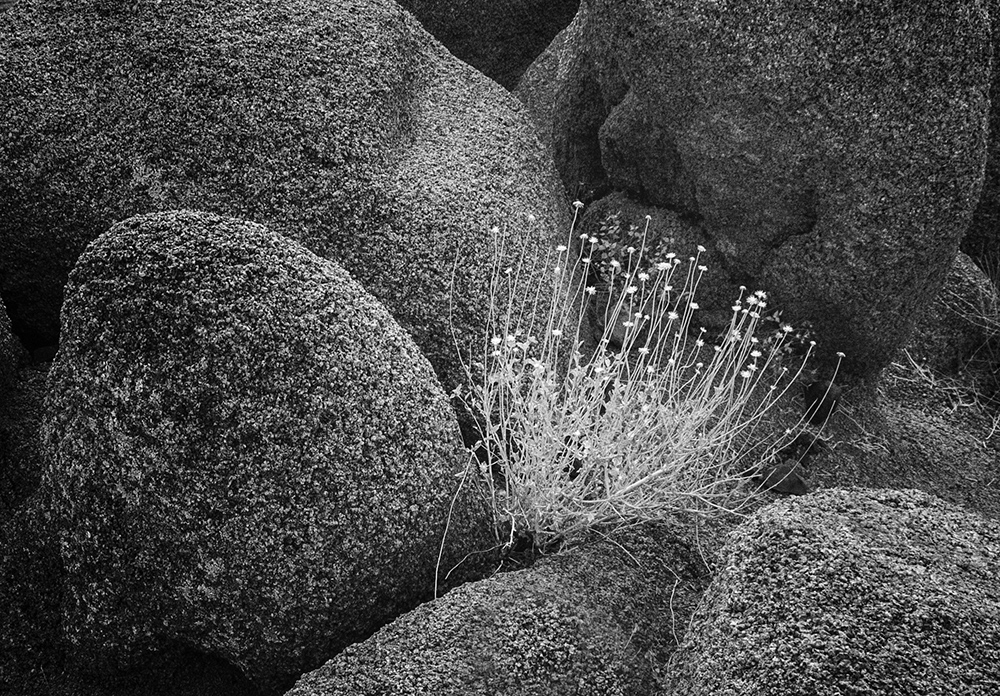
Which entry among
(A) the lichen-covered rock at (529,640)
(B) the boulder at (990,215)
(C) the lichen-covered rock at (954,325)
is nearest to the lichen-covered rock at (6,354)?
(A) the lichen-covered rock at (529,640)

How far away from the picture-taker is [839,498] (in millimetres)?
3002

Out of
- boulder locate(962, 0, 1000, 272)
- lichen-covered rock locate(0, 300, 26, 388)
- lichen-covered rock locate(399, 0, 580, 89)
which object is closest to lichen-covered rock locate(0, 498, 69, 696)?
lichen-covered rock locate(0, 300, 26, 388)

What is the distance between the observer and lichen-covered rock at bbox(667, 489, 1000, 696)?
2447 mm

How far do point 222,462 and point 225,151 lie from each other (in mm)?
1373

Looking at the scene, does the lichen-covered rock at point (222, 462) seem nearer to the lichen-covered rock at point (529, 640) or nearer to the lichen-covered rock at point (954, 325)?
the lichen-covered rock at point (529, 640)

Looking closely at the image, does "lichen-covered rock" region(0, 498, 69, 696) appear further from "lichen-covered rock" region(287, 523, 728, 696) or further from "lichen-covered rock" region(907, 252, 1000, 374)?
"lichen-covered rock" region(907, 252, 1000, 374)

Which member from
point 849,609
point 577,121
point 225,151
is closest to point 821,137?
point 577,121

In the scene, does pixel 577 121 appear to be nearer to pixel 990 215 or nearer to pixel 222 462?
pixel 990 215

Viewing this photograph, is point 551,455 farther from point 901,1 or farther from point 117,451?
point 901,1

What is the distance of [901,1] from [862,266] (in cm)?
98

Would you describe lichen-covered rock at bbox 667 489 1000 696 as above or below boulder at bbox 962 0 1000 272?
below

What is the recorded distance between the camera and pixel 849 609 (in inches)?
100

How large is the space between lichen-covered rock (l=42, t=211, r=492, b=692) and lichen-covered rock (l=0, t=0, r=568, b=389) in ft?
2.52

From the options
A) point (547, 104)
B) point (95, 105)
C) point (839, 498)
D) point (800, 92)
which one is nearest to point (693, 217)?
point (800, 92)
